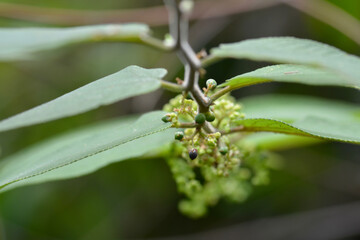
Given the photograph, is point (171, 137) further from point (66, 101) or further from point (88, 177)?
point (88, 177)

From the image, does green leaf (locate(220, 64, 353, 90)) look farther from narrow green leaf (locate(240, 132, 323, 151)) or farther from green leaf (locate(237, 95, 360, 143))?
narrow green leaf (locate(240, 132, 323, 151))

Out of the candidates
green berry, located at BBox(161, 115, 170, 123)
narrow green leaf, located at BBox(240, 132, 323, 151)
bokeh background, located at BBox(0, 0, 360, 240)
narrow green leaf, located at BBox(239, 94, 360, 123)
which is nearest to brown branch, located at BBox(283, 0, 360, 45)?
bokeh background, located at BBox(0, 0, 360, 240)

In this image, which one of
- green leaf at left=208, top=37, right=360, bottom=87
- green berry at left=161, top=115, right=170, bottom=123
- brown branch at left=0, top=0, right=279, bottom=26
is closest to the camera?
green leaf at left=208, top=37, right=360, bottom=87

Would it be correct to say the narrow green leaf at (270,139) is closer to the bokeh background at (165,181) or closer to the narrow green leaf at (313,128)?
the narrow green leaf at (313,128)

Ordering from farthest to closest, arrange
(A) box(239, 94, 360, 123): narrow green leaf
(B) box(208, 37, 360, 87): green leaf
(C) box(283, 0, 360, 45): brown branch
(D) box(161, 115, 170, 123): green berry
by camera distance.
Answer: (C) box(283, 0, 360, 45): brown branch → (A) box(239, 94, 360, 123): narrow green leaf → (D) box(161, 115, 170, 123): green berry → (B) box(208, 37, 360, 87): green leaf

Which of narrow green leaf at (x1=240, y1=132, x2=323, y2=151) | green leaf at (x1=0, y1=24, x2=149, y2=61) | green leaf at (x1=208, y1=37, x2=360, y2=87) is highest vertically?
green leaf at (x1=0, y1=24, x2=149, y2=61)

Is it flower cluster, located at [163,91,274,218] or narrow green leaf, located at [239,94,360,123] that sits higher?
narrow green leaf, located at [239,94,360,123]

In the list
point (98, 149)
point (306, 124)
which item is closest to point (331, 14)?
point (306, 124)

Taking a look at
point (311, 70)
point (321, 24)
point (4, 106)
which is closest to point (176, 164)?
point (311, 70)
